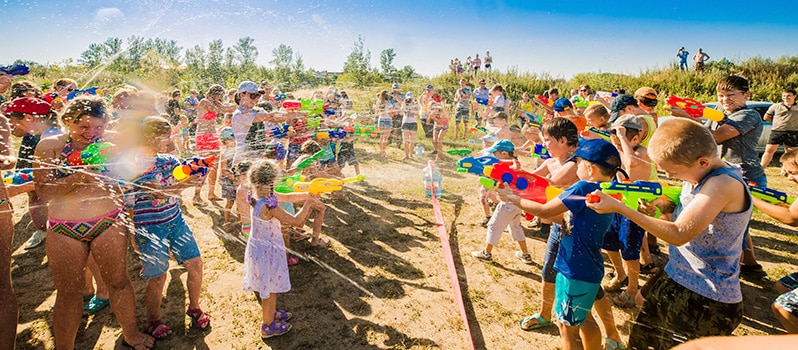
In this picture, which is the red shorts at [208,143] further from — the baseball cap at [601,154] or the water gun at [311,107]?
the baseball cap at [601,154]

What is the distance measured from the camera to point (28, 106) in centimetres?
352

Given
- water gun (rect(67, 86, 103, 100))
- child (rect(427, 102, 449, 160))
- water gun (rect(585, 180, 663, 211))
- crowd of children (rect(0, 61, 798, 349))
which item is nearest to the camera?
crowd of children (rect(0, 61, 798, 349))

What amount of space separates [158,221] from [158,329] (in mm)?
1110

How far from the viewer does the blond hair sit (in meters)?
1.82

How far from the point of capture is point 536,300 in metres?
3.95

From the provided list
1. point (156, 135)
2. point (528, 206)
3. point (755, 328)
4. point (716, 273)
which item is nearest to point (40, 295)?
point (156, 135)

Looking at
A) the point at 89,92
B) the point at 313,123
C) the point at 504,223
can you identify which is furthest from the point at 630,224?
the point at 89,92

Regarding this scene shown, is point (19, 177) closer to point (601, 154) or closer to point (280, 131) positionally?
point (280, 131)

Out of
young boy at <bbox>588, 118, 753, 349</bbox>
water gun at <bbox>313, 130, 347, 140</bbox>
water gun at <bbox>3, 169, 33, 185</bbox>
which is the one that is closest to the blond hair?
young boy at <bbox>588, 118, 753, 349</bbox>

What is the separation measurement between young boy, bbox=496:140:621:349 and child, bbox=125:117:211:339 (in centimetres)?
289

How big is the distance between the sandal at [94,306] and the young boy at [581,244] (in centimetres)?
437

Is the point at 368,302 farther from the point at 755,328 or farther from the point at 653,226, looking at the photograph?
the point at 755,328

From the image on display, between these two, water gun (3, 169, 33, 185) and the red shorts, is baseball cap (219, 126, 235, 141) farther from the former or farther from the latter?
water gun (3, 169, 33, 185)

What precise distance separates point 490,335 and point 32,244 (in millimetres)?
6621
